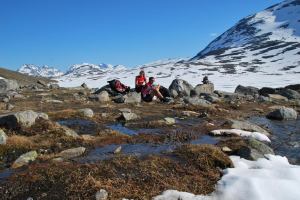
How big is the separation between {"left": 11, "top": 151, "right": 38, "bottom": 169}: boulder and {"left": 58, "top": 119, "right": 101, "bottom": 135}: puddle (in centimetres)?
454

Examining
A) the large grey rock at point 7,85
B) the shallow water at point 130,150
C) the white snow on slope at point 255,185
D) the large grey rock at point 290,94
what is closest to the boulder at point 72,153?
the shallow water at point 130,150

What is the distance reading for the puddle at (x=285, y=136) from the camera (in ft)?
50.0

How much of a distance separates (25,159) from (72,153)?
5.19 feet

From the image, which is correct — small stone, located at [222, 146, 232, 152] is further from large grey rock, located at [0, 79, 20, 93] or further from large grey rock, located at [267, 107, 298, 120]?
large grey rock, located at [0, 79, 20, 93]

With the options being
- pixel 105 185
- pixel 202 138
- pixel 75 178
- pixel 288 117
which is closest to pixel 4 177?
pixel 75 178

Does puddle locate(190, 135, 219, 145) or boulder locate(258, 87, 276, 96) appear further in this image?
boulder locate(258, 87, 276, 96)

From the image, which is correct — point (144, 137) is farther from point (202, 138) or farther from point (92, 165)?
point (92, 165)

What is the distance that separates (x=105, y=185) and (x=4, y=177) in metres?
3.37

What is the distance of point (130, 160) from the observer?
1217cm

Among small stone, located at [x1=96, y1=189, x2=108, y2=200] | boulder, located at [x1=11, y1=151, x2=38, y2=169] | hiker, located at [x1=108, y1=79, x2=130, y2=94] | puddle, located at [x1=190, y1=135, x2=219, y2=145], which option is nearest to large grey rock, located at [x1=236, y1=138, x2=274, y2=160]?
puddle, located at [x1=190, y1=135, x2=219, y2=145]

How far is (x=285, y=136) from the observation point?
19.1 m

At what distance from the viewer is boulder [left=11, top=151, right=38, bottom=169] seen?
1249 cm

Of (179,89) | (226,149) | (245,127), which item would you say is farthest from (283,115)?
(179,89)

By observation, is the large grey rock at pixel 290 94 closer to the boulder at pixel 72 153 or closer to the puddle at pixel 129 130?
the puddle at pixel 129 130
